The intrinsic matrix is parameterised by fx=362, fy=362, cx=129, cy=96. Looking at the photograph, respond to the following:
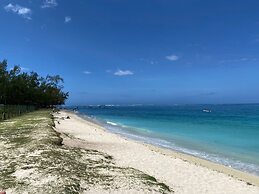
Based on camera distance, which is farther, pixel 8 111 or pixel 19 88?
pixel 19 88

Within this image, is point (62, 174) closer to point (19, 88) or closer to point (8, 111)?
point (8, 111)

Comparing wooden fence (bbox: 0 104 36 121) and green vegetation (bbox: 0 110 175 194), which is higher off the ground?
wooden fence (bbox: 0 104 36 121)

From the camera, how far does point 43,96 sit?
96750mm

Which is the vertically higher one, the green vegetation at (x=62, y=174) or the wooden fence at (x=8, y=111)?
the wooden fence at (x=8, y=111)

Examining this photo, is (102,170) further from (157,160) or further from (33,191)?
(157,160)

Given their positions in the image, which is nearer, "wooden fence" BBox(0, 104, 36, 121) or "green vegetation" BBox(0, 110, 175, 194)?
"green vegetation" BBox(0, 110, 175, 194)

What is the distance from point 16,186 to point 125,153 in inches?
394

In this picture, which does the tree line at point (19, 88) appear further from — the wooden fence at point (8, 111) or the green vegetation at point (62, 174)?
the green vegetation at point (62, 174)

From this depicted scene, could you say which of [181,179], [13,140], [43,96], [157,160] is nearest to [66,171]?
[181,179]

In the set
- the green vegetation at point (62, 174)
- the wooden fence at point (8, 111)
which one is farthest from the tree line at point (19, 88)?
the green vegetation at point (62, 174)

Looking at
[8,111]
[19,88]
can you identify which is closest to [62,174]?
[8,111]

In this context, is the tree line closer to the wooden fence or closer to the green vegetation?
the wooden fence

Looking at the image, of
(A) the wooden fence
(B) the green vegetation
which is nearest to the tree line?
(A) the wooden fence

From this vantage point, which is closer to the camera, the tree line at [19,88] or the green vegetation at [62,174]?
the green vegetation at [62,174]
